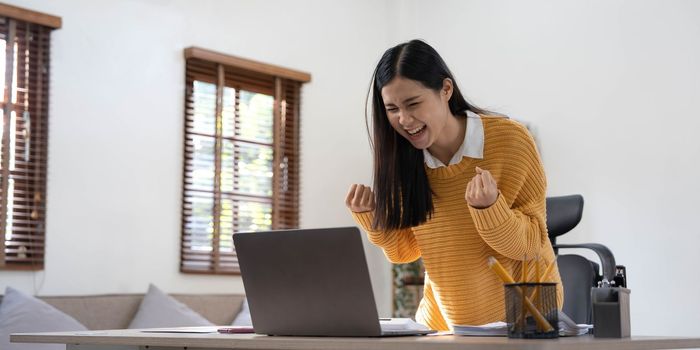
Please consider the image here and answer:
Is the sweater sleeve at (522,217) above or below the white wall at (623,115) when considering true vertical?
below

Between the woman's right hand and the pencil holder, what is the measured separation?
1.51ft

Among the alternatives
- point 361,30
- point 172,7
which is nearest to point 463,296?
point 172,7

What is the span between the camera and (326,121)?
5.78 metres

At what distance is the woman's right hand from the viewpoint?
79.5 inches

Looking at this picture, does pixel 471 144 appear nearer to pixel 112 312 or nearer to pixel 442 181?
pixel 442 181

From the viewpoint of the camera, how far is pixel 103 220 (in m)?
4.70

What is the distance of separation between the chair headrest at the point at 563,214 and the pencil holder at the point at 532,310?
1206mm

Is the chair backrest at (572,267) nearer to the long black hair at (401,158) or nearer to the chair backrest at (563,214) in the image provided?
the chair backrest at (563,214)

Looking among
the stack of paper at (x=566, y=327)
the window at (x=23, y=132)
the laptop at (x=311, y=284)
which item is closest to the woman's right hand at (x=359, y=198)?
the laptop at (x=311, y=284)

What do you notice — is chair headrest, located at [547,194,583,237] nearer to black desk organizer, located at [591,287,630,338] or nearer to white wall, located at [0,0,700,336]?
black desk organizer, located at [591,287,630,338]

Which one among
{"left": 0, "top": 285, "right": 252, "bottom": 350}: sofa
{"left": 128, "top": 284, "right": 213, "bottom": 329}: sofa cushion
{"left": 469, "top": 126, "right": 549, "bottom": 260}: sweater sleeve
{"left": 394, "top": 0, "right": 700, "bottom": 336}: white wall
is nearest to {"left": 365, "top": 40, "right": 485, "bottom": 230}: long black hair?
{"left": 469, "top": 126, "right": 549, "bottom": 260}: sweater sleeve

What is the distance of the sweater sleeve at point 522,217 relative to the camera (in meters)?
1.80

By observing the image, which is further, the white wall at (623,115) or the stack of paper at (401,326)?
the white wall at (623,115)

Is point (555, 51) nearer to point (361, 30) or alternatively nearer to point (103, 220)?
point (361, 30)
